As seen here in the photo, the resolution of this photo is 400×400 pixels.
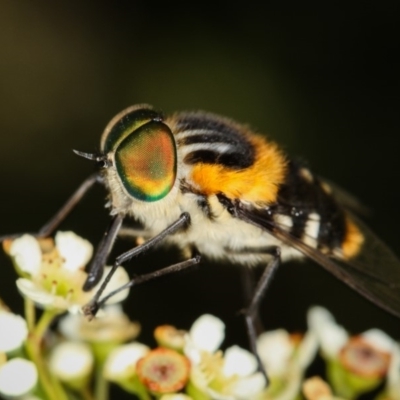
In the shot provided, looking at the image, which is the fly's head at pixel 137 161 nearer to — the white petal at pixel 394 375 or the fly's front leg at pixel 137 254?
the fly's front leg at pixel 137 254

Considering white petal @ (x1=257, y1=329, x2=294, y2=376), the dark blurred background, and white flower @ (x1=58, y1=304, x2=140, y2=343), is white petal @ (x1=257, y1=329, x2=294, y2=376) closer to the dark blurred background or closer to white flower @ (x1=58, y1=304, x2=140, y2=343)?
white flower @ (x1=58, y1=304, x2=140, y2=343)

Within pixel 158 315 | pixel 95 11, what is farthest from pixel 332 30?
pixel 158 315

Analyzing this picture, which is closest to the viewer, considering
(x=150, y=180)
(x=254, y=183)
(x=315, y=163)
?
(x=150, y=180)

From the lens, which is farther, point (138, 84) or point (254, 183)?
point (138, 84)

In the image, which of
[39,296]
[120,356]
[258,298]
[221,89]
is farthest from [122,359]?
[221,89]

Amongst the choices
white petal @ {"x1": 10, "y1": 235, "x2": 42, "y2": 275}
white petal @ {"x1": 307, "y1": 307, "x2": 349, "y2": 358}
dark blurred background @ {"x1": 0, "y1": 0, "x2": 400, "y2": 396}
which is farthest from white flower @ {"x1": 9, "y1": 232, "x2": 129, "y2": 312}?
dark blurred background @ {"x1": 0, "y1": 0, "x2": 400, "y2": 396}

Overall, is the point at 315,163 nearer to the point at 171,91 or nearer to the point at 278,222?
the point at 171,91

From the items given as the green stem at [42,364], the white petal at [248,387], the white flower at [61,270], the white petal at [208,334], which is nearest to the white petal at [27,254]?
the white flower at [61,270]
